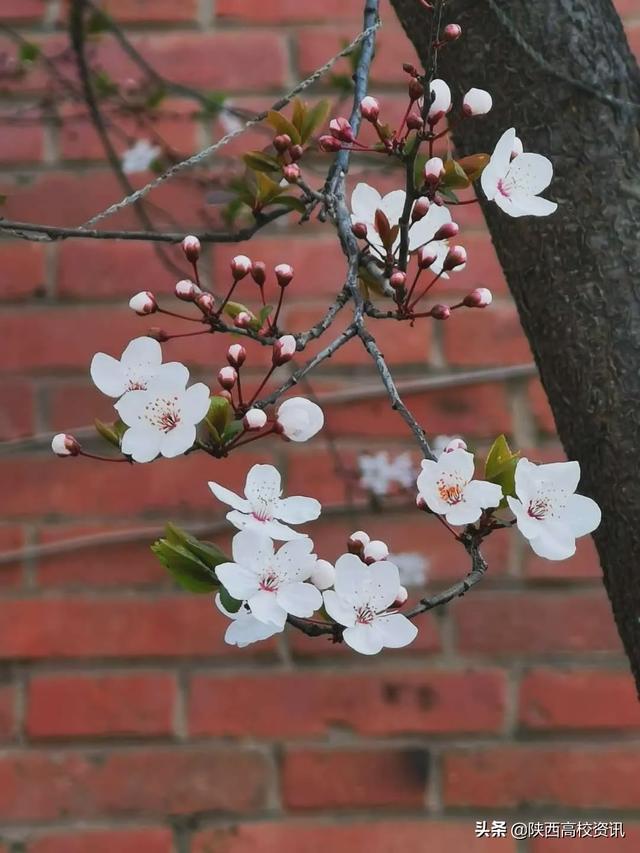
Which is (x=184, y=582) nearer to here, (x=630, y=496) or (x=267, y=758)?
(x=630, y=496)

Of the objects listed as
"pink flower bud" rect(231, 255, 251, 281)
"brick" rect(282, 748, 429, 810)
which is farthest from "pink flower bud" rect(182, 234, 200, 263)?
"brick" rect(282, 748, 429, 810)

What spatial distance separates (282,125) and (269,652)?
677 millimetres

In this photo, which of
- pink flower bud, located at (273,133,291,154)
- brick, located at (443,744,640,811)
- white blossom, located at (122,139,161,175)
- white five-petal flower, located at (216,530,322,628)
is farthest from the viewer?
white blossom, located at (122,139,161,175)

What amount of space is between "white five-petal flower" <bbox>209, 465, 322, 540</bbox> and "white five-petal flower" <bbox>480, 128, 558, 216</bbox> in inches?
6.2

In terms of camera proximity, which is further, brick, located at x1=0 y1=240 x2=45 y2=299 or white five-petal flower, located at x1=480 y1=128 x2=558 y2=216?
brick, located at x1=0 y1=240 x2=45 y2=299

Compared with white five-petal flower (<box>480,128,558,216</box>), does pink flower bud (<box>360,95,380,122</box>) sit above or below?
above

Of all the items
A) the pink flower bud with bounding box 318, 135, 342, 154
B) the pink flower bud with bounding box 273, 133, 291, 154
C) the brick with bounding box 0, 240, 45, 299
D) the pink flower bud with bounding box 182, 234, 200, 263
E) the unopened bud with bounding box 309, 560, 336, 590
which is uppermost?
the brick with bounding box 0, 240, 45, 299

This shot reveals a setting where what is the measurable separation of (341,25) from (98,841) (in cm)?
94

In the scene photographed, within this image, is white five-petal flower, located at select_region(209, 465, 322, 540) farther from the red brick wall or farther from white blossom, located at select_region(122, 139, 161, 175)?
white blossom, located at select_region(122, 139, 161, 175)

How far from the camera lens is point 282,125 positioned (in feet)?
1.63

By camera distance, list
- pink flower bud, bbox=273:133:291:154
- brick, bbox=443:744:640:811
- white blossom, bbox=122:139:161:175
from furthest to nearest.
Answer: white blossom, bbox=122:139:161:175 → brick, bbox=443:744:640:811 → pink flower bud, bbox=273:133:291:154

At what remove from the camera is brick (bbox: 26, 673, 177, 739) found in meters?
1.04

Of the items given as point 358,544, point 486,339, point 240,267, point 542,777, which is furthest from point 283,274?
point 542,777

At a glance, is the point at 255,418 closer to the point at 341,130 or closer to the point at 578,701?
the point at 341,130
